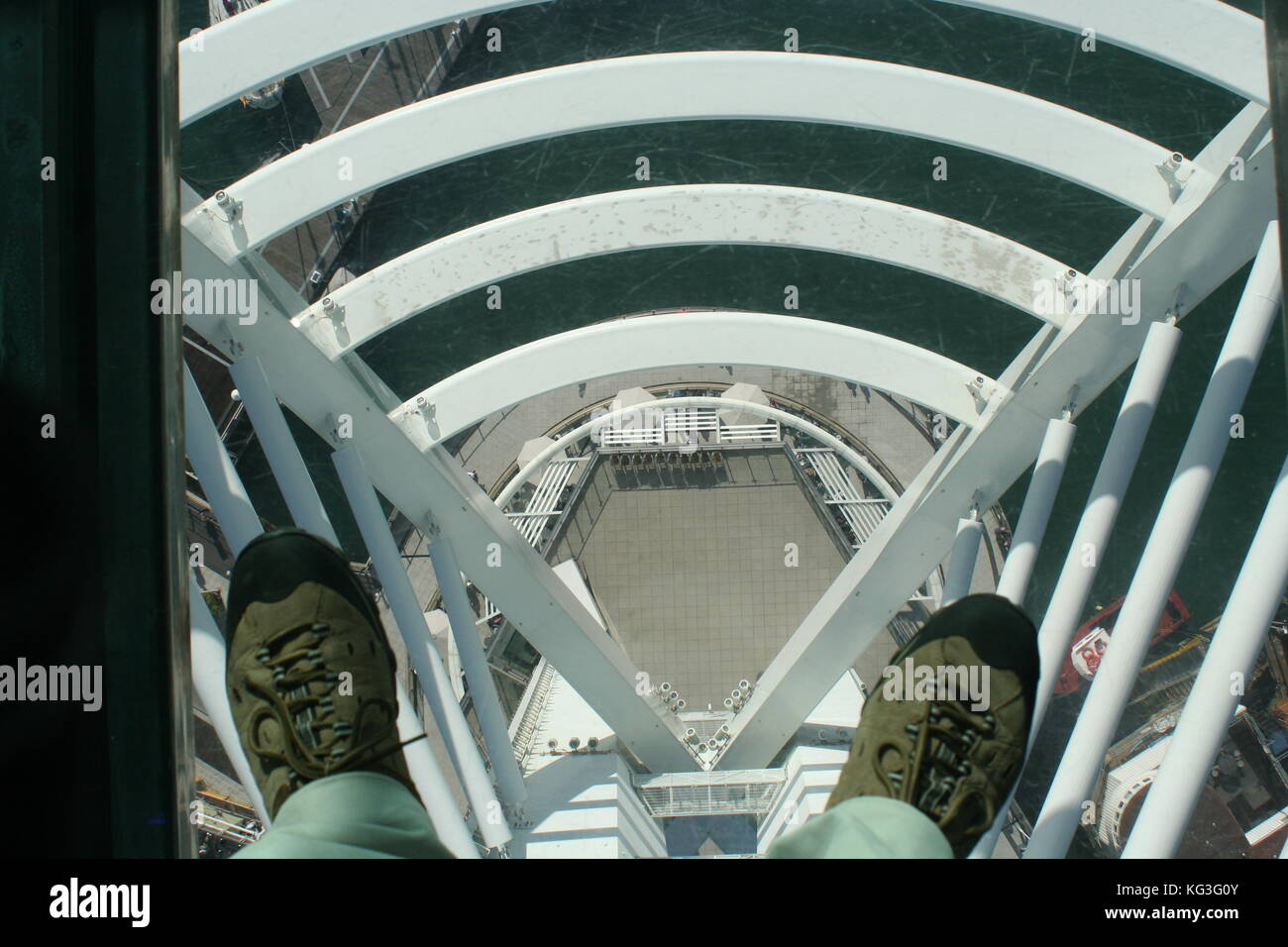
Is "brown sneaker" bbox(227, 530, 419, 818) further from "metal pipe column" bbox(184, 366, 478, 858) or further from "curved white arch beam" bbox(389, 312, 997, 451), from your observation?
"curved white arch beam" bbox(389, 312, 997, 451)

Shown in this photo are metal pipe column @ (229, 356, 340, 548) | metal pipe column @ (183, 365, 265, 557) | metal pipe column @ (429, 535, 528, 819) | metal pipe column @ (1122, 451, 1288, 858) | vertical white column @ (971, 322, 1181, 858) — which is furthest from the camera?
metal pipe column @ (429, 535, 528, 819)

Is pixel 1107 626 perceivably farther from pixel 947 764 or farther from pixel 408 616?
pixel 408 616

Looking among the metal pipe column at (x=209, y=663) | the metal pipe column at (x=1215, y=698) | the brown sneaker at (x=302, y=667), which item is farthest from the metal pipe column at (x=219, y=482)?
the metal pipe column at (x=1215, y=698)

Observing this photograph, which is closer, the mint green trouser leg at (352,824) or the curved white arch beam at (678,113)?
the mint green trouser leg at (352,824)

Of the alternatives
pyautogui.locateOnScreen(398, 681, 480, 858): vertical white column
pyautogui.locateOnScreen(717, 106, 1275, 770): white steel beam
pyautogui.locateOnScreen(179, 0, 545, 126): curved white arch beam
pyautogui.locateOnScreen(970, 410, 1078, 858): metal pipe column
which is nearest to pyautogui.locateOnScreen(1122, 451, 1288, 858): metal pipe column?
pyautogui.locateOnScreen(970, 410, 1078, 858): metal pipe column

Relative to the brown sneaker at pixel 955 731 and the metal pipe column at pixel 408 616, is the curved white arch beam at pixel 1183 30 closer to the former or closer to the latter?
the brown sneaker at pixel 955 731
